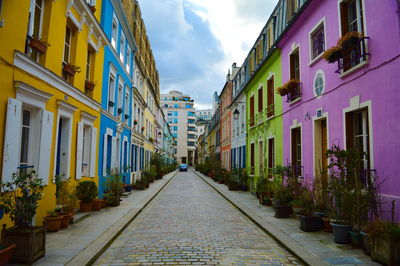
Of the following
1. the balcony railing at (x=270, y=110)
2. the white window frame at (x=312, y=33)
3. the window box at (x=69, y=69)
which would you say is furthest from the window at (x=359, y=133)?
the window box at (x=69, y=69)

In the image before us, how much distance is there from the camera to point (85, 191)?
30.4 feet

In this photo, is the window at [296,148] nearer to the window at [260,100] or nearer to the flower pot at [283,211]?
the flower pot at [283,211]

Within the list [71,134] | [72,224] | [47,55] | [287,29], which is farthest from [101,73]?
[287,29]

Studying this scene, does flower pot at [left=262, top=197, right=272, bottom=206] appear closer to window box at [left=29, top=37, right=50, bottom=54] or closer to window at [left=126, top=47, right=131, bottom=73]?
A: window box at [left=29, top=37, right=50, bottom=54]

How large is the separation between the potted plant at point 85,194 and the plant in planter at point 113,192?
1735 millimetres

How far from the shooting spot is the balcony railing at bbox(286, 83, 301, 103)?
35.2 ft

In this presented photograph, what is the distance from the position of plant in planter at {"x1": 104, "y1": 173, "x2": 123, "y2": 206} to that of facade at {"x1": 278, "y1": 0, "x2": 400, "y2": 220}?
6.81m

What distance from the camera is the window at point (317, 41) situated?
9.10m

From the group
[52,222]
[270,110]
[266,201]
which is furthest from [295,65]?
[52,222]

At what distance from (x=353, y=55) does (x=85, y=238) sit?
24.5 ft

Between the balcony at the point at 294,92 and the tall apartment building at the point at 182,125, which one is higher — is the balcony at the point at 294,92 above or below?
below

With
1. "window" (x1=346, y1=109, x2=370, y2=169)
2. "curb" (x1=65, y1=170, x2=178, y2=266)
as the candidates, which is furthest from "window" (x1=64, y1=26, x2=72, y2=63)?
"window" (x1=346, y1=109, x2=370, y2=169)

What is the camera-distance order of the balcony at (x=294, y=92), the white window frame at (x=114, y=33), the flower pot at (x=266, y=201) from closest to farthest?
1. the balcony at (x=294, y=92)
2. the flower pot at (x=266, y=201)
3. the white window frame at (x=114, y=33)

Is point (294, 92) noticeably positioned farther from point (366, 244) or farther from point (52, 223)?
point (52, 223)
